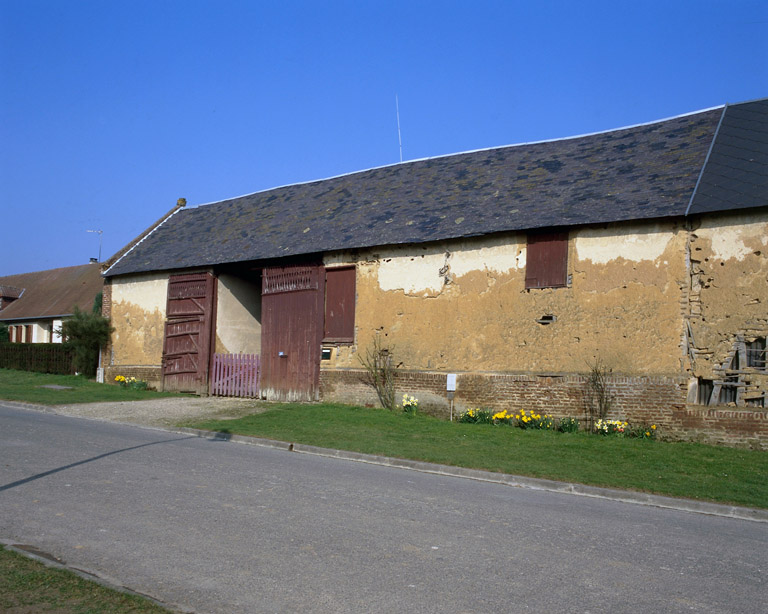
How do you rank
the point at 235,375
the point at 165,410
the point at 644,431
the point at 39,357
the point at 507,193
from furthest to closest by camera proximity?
the point at 39,357 → the point at 235,375 → the point at 165,410 → the point at 507,193 → the point at 644,431

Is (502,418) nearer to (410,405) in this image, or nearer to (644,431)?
(410,405)

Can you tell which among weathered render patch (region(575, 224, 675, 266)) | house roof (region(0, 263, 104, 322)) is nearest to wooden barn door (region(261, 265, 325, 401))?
weathered render patch (region(575, 224, 675, 266))

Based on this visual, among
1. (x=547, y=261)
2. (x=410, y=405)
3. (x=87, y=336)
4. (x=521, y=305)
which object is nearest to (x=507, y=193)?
(x=547, y=261)

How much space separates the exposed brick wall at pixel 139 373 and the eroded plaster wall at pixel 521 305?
7.79 metres

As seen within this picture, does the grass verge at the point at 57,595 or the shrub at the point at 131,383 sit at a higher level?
the shrub at the point at 131,383

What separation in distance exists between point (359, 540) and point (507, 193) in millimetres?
13874

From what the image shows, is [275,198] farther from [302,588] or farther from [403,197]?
[302,588]

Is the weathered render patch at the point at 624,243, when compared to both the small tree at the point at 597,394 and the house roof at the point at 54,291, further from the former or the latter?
the house roof at the point at 54,291

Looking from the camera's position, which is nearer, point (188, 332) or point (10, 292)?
point (188, 332)

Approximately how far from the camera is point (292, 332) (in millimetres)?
21438

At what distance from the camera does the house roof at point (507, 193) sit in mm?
15992

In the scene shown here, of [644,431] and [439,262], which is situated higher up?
[439,262]

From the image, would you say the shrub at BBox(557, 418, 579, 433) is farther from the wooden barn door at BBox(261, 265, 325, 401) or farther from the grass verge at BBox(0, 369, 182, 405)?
the grass verge at BBox(0, 369, 182, 405)

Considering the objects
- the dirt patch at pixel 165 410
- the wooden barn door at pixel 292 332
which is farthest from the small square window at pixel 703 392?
the dirt patch at pixel 165 410
